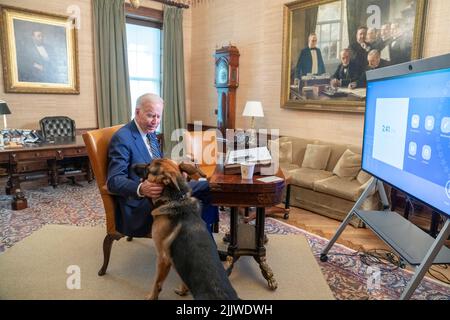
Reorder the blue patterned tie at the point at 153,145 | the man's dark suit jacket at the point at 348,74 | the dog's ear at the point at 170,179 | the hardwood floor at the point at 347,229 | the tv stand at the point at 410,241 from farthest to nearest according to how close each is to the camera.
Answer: the man's dark suit jacket at the point at 348,74 < the hardwood floor at the point at 347,229 < the blue patterned tie at the point at 153,145 < the dog's ear at the point at 170,179 < the tv stand at the point at 410,241

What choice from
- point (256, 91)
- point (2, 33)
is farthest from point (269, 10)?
point (2, 33)

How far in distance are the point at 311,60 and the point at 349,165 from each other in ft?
5.28

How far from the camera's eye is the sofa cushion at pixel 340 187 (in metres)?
3.23

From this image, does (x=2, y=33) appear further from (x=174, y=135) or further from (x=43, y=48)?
(x=174, y=135)

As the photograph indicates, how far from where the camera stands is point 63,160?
4723 mm

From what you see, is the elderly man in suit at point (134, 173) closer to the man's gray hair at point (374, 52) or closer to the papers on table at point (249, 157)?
the papers on table at point (249, 157)

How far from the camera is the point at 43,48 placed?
461cm

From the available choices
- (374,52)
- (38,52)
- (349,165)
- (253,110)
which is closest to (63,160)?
(38,52)

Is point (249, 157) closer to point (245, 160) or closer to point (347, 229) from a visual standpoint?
point (245, 160)

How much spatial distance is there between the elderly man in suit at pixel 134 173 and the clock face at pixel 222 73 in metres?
3.18

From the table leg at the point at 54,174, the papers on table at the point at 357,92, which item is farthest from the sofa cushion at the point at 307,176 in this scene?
the table leg at the point at 54,174

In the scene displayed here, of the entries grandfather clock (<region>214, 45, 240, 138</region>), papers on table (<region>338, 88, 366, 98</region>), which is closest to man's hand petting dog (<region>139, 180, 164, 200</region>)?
papers on table (<region>338, 88, 366, 98</region>)

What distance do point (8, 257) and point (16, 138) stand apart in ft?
7.14

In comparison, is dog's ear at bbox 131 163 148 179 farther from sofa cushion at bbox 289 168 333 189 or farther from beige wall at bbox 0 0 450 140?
beige wall at bbox 0 0 450 140
